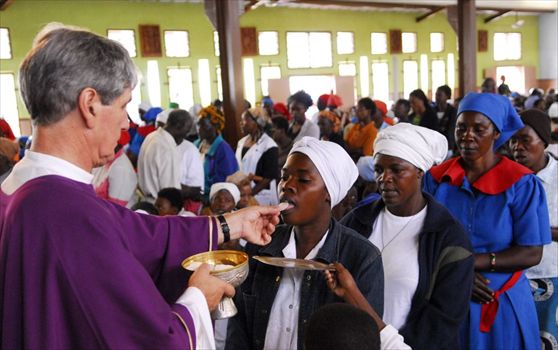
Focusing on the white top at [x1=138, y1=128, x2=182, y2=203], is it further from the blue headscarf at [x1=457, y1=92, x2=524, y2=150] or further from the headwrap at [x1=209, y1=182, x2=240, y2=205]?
the blue headscarf at [x1=457, y1=92, x2=524, y2=150]

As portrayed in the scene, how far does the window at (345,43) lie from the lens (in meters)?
16.4

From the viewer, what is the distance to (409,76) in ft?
58.7

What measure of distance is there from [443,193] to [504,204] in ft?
0.91

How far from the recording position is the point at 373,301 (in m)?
1.69

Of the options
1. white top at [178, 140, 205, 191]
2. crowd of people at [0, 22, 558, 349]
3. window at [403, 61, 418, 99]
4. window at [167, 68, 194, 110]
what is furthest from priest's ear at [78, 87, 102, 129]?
window at [403, 61, 418, 99]

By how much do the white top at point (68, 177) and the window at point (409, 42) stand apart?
57.8ft

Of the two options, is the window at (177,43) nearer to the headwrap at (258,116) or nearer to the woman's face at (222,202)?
the headwrap at (258,116)

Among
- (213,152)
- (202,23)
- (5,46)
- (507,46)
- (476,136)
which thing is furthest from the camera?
(507,46)

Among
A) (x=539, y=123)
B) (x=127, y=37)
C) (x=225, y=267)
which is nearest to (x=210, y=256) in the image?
(x=225, y=267)

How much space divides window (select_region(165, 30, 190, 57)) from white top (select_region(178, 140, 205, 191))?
9.63 metres

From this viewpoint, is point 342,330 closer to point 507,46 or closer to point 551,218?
point 551,218

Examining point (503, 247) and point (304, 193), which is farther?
point (503, 247)

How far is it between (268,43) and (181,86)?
296cm

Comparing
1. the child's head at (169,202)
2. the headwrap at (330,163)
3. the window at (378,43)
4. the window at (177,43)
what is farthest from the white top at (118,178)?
the window at (378,43)
